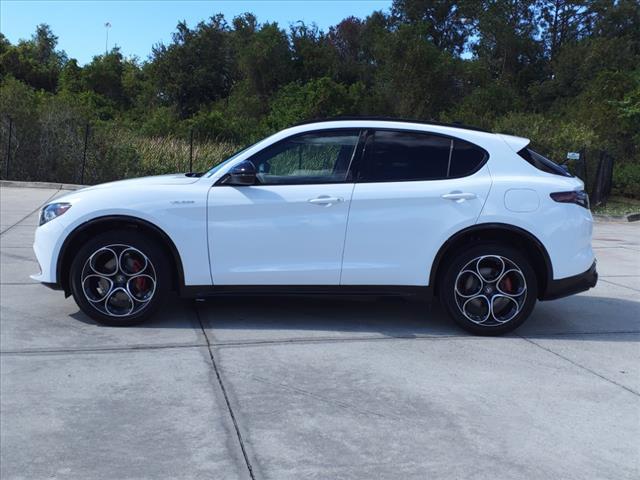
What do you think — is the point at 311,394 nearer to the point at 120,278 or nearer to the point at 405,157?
the point at 120,278

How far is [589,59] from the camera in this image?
4550 centimetres

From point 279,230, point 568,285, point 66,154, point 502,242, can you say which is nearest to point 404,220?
point 502,242

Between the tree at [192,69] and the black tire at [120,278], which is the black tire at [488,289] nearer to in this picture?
the black tire at [120,278]

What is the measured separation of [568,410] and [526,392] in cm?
32

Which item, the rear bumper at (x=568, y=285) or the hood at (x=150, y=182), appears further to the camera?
the hood at (x=150, y=182)

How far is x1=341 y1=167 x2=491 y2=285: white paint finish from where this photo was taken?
5562 mm

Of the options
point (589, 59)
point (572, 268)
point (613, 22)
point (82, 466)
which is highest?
point (613, 22)

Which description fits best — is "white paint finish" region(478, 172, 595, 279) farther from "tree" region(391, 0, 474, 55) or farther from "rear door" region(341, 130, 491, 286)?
"tree" region(391, 0, 474, 55)

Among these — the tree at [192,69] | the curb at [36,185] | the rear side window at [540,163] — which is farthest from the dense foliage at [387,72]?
the rear side window at [540,163]

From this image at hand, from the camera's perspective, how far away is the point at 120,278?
223 inches

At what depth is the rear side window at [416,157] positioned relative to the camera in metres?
5.70

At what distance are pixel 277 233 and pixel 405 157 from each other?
4.10 feet

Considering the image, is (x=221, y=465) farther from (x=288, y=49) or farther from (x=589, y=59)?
(x=288, y=49)

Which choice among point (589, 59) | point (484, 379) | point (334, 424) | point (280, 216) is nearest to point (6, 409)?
point (334, 424)
